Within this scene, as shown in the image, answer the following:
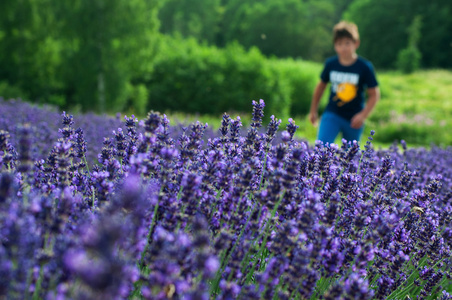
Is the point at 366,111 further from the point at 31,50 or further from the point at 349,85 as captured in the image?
the point at 31,50

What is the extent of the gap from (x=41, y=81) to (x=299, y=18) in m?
45.0

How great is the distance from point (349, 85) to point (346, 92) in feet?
0.31

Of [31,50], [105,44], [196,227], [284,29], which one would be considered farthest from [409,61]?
[196,227]

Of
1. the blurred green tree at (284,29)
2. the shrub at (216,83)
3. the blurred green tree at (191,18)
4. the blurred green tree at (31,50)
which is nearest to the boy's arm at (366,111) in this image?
the blurred green tree at (31,50)

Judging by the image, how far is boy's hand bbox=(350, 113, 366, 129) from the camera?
496cm

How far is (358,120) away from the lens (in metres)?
4.96

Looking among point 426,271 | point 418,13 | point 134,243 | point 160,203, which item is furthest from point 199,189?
point 418,13

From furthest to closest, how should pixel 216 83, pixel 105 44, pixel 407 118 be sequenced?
pixel 407 118 → pixel 216 83 → pixel 105 44

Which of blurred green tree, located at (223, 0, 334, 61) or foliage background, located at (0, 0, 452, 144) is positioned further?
blurred green tree, located at (223, 0, 334, 61)

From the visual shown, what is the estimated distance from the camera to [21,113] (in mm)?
6336

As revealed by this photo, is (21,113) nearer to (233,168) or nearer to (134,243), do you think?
(233,168)

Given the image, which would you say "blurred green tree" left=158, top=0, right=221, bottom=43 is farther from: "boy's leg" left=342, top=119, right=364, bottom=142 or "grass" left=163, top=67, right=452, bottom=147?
"boy's leg" left=342, top=119, right=364, bottom=142

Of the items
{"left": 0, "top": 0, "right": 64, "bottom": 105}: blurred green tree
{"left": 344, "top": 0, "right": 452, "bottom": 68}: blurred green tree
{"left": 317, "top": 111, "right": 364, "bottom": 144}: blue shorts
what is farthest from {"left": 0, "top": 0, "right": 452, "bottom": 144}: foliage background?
{"left": 344, "top": 0, "right": 452, "bottom": 68}: blurred green tree

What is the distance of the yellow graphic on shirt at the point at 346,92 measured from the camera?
5165 mm
